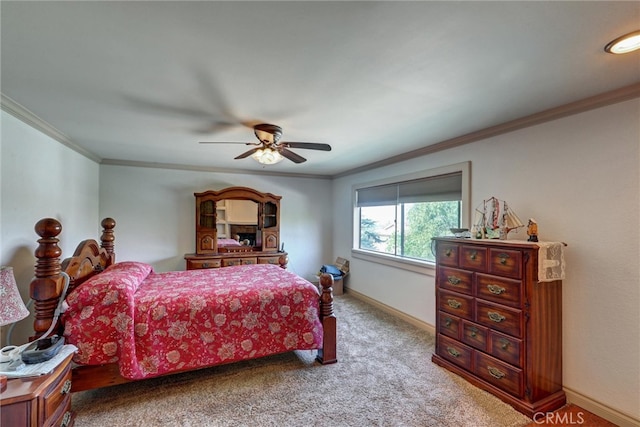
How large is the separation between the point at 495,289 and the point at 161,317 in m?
2.59

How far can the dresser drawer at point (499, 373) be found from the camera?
82.2 inches

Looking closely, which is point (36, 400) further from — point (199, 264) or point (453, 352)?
point (199, 264)

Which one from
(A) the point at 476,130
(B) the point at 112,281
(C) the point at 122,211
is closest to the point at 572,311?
(A) the point at 476,130

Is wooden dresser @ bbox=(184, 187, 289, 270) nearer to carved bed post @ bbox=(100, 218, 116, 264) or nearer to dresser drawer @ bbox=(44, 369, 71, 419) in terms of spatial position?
carved bed post @ bbox=(100, 218, 116, 264)

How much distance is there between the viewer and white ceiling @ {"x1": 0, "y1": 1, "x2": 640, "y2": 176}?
1.21m

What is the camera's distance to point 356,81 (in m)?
1.82

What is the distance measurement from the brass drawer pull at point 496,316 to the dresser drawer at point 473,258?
1.12 feet

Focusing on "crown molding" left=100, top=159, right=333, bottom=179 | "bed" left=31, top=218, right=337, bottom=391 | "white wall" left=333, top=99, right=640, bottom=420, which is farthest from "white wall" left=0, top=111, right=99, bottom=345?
"white wall" left=333, top=99, right=640, bottom=420

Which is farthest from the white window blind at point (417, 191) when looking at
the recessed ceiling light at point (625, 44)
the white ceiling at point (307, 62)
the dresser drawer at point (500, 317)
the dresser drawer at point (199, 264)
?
the dresser drawer at point (199, 264)

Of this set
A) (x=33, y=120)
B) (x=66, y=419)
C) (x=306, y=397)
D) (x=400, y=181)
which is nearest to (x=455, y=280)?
(x=306, y=397)

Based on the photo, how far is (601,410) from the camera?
201cm

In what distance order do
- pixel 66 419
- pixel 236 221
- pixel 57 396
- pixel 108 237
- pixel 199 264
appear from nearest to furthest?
pixel 57 396, pixel 66 419, pixel 108 237, pixel 199 264, pixel 236 221

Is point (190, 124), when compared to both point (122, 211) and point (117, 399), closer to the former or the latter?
point (117, 399)

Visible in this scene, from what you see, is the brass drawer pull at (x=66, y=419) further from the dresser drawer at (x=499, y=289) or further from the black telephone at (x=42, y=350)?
the dresser drawer at (x=499, y=289)
